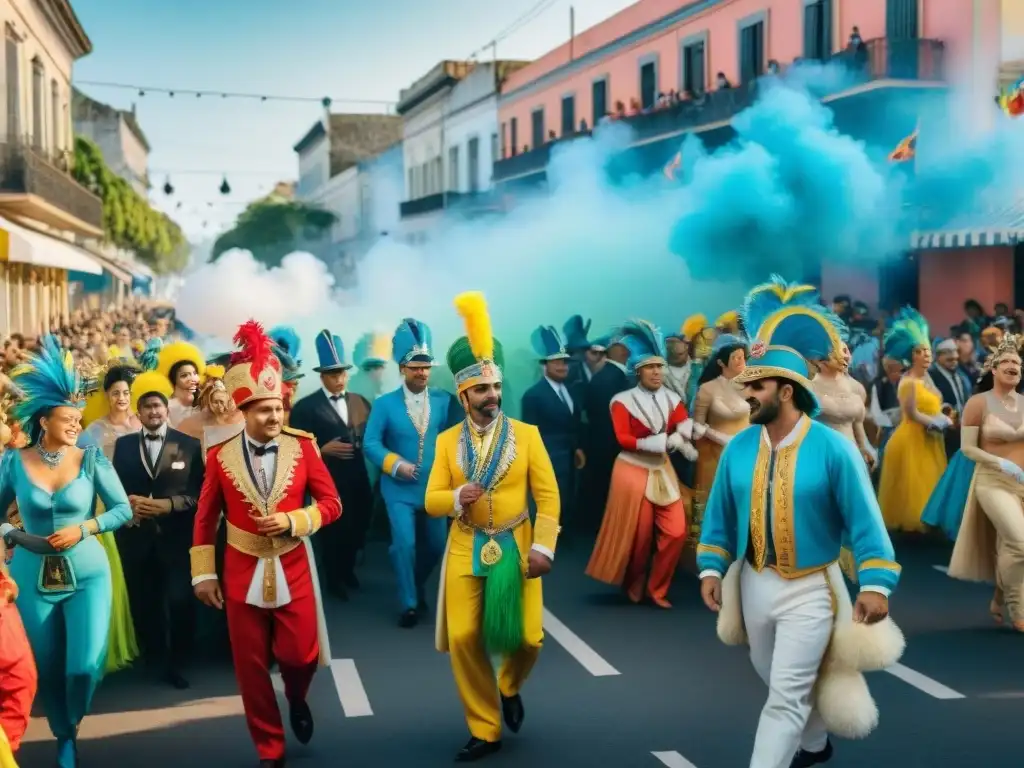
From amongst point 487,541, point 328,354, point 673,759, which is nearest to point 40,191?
point 328,354

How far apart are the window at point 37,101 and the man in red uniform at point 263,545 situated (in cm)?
3095

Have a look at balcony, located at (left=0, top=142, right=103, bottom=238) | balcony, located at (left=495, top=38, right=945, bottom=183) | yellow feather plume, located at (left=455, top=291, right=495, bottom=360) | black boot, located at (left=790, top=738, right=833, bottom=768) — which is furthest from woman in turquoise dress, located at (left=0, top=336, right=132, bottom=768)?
balcony, located at (left=0, top=142, right=103, bottom=238)

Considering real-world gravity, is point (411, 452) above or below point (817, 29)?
below

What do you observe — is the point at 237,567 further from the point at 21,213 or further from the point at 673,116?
the point at 21,213

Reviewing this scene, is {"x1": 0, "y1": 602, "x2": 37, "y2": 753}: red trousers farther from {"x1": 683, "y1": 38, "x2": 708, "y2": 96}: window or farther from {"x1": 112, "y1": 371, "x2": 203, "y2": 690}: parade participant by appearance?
{"x1": 683, "y1": 38, "x2": 708, "y2": 96}: window

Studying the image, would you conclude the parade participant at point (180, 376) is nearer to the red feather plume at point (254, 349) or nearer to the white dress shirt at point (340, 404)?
the white dress shirt at point (340, 404)

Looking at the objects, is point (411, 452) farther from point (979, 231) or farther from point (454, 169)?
point (454, 169)

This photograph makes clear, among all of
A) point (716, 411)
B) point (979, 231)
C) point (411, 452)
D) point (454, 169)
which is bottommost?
point (411, 452)

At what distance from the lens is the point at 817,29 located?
2733 centimetres

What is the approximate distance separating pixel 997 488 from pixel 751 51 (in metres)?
21.9

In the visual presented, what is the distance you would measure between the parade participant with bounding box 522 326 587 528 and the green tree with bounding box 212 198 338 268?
278ft

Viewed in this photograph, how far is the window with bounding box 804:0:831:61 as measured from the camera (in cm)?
2695

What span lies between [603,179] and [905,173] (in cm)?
652

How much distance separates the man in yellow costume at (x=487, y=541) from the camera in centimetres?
681
